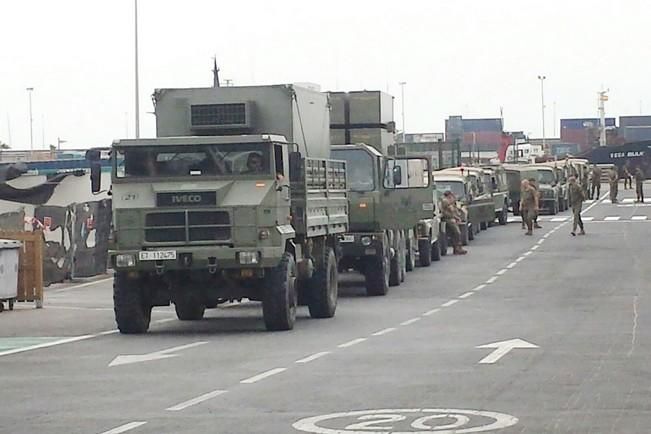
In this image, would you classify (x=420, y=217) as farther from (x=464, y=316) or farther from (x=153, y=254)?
(x=153, y=254)

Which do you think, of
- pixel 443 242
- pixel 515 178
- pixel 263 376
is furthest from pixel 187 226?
pixel 515 178

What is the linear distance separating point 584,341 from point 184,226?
18.2ft

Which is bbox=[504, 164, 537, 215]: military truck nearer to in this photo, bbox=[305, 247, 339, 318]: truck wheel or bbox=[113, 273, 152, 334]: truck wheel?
bbox=[305, 247, 339, 318]: truck wheel

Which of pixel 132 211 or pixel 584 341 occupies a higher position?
pixel 132 211

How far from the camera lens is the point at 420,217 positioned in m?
30.4

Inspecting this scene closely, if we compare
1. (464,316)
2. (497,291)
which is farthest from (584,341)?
(497,291)

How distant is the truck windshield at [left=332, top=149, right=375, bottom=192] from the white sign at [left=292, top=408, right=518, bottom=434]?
17232 mm

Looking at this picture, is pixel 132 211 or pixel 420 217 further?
pixel 420 217

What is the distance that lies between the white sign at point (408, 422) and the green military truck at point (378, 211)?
1589 centimetres

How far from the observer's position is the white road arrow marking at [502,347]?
51.3 feet

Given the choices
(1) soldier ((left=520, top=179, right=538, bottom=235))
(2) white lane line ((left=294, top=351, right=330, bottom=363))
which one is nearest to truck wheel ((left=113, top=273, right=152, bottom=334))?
(2) white lane line ((left=294, top=351, right=330, bottom=363))

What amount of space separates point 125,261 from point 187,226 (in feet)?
3.09

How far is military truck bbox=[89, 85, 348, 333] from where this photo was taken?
19.6m

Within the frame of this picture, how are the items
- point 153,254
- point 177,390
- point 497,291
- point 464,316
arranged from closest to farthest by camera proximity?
1. point 177,390
2. point 153,254
3. point 464,316
4. point 497,291
